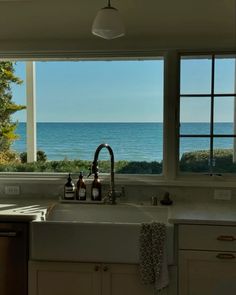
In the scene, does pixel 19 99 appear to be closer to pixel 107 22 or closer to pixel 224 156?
pixel 107 22

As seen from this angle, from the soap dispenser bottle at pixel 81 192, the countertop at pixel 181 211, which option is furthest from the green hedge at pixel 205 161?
the soap dispenser bottle at pixel 81 192

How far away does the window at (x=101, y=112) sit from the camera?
3.01 metres

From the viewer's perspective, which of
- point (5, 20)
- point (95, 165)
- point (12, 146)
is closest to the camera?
point (95, 165)

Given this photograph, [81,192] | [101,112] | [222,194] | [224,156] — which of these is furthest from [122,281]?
[101,112]

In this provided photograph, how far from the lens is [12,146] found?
3.23 m

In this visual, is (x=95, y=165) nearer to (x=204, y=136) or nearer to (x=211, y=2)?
(x=204, y=136)

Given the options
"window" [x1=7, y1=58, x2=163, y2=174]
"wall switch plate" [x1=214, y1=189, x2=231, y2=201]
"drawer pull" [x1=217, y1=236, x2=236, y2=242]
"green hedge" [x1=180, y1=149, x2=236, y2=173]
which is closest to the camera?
"drawer pull" [x1=217, y1=236, x2=236, y2=242]

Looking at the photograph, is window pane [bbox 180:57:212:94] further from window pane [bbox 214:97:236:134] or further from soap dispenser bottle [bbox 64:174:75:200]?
soap dispenser bottle [bbox 64:174:75:200]

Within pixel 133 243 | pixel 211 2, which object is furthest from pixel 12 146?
pixel 211 2

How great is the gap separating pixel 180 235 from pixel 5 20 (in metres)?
2.11

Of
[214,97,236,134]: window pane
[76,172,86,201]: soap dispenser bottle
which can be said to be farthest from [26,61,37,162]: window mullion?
[214,97,236,134]: window pane

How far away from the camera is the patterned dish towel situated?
215 centimetres

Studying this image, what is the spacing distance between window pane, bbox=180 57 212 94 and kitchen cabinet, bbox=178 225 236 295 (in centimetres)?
113

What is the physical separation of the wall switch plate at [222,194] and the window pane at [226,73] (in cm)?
76
